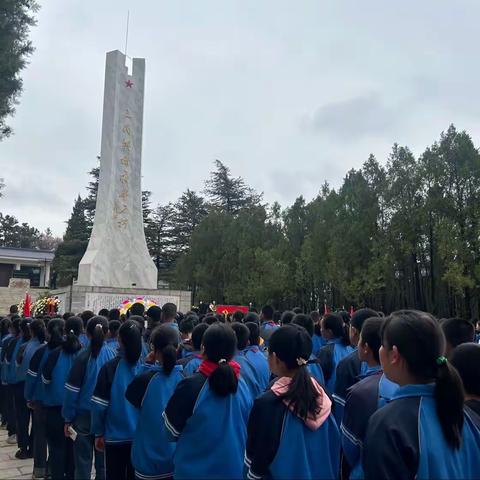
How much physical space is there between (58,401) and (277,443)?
329cm

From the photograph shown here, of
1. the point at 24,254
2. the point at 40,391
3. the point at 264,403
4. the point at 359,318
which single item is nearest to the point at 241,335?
the point at 359,318

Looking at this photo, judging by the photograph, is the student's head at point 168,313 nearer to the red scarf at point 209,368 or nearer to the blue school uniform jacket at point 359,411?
the red scarf at point 209,368

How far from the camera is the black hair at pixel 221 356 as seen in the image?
8.72 ft

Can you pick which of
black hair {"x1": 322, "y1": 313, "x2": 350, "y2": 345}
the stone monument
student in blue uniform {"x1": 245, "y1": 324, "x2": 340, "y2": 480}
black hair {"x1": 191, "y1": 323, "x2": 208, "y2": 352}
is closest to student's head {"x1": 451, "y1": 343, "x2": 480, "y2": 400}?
student in blue uniform {"x1": 245, "y1": 324, "x2": 340, "y2": 480}

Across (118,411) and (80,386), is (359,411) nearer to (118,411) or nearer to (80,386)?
(118,411)

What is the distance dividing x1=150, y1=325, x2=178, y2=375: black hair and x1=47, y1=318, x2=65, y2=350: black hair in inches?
83.3

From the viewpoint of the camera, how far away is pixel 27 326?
6352 millimetres

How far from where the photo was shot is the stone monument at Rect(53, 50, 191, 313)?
1845cm

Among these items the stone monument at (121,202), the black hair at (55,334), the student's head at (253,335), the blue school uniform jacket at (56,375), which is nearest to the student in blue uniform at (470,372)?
the student's head at (253,335)

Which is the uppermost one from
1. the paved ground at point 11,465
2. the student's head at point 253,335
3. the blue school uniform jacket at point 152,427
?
the student's head at point 253,335

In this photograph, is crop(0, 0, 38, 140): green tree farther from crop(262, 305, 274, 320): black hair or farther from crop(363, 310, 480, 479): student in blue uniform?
crop(363, 310, 480, 479): student in blue uniform

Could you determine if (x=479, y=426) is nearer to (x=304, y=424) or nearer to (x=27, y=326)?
(x=304, y=424)

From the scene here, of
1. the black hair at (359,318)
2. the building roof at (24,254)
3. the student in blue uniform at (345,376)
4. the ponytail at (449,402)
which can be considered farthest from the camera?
the building roof at (24,254)

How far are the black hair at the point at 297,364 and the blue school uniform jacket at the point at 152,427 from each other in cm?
107
